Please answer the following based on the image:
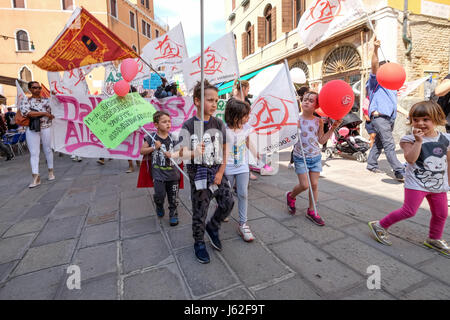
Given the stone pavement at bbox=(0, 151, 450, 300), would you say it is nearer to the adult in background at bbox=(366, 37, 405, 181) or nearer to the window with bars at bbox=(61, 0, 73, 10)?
the adult in background at bbox=(366, 37, 405, 181)

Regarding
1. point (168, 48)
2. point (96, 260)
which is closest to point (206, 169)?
point (96, 260)

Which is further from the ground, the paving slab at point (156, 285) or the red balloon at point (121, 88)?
the red balloon at point (121, 88)

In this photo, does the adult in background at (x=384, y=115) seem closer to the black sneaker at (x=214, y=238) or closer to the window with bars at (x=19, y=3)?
the black sneaker at (x=214, y=238)

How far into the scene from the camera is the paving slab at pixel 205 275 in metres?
1.78

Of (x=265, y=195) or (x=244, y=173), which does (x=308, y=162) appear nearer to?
(x=244, y=173)

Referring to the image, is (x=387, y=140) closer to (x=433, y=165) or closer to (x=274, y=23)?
(x=433, y=165)

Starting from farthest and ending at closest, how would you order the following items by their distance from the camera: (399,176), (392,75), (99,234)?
(399,176)
(392,75)
(99,234)

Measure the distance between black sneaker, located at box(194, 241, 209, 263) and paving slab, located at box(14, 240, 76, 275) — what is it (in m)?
1.12

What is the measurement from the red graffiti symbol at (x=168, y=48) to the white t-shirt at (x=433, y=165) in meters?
4.81

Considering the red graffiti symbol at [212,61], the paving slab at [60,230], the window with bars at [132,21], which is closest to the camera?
the paving slab at [60,230]

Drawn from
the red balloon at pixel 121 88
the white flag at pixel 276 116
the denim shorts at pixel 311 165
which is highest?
the red balloon at pixel 121 88

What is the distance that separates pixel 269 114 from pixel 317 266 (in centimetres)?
163

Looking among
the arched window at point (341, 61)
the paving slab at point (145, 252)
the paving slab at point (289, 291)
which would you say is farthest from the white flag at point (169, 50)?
the arched window at point (341, 61)

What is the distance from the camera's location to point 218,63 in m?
4.56
